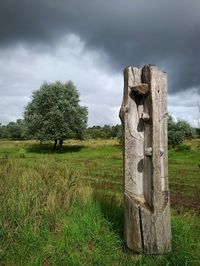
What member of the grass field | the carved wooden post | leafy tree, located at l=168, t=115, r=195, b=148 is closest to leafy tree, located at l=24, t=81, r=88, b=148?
leafy tree, located at l=168, t=115, r=195, b=148

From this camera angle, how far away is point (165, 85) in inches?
186

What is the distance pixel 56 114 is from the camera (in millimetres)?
37469

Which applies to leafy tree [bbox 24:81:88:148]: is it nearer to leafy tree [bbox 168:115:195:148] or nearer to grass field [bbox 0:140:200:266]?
leafy tree [bbox 168:115:195:148]

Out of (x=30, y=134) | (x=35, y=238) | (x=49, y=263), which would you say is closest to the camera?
(x=49, y=263)

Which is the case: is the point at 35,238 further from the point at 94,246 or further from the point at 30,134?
the point at 30,134

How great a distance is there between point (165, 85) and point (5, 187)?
308 cm

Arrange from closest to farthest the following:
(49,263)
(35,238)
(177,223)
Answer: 1. (49,263)
2. (35,238)
3. (177,223)

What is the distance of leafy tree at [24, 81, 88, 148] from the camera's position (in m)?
37.6

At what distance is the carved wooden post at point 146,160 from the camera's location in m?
4.42

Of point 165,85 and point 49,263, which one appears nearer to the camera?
point 49,263

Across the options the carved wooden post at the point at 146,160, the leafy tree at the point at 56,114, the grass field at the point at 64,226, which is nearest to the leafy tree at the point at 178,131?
the leafy tree at the point at 56,114

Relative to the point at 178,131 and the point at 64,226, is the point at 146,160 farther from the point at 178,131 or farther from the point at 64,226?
the point at 178,131

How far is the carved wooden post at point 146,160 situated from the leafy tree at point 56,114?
3297 centimetres

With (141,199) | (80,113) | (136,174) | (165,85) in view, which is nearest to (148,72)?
(165,85)
